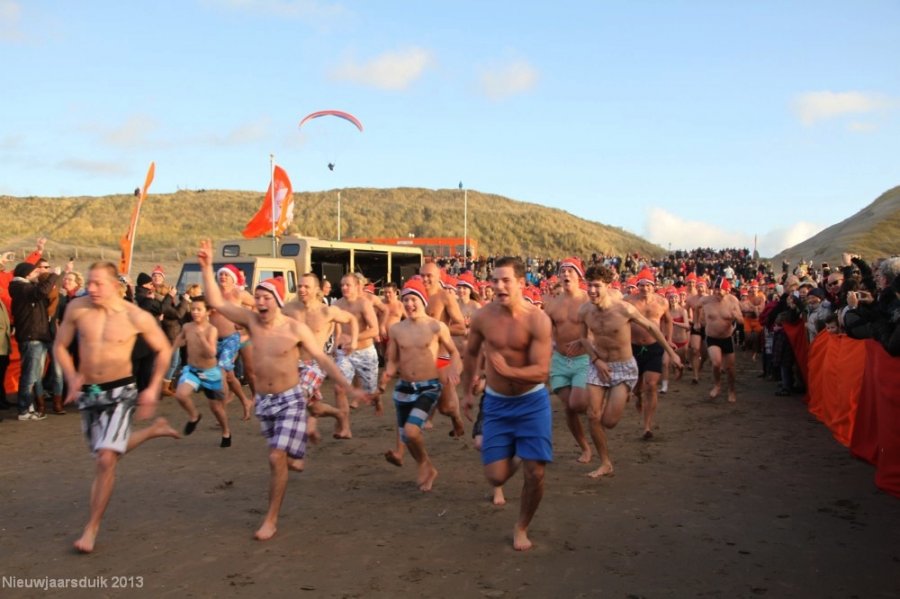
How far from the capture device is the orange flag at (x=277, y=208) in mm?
22266

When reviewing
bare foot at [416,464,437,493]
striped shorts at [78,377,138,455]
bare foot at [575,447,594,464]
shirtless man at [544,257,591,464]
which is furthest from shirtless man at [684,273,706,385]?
striped shorts at [78,377,138,455]

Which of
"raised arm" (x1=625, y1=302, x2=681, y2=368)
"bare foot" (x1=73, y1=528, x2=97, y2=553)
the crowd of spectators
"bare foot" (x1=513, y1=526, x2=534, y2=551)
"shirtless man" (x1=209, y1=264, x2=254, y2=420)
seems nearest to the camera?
"bare foot" (x1=73, y1=528, x2=97, y2=553)

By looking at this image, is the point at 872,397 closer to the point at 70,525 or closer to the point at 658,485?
the point at 658,485

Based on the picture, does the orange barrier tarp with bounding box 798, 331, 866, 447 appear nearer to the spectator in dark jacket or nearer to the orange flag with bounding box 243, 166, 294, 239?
the spectator in dark jacket

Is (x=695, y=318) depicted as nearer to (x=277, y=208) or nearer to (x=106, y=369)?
(x=106, y=369)

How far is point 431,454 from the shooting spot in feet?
26.5

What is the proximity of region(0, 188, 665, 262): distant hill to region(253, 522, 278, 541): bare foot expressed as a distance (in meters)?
43.7

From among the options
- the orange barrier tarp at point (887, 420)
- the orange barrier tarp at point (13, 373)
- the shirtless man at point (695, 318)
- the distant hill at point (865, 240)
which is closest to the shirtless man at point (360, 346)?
the orange barrier tarp at point (887, 420)

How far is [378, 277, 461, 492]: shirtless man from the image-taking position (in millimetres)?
6521

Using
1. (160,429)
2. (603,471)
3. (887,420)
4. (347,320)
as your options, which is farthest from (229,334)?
(887,420)

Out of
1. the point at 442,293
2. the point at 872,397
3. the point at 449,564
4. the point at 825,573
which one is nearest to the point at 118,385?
the point at 449,564

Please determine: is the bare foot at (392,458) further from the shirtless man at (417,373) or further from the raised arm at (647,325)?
the raised arm at (647,325)

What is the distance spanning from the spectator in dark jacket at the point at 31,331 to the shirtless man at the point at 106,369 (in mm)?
5023

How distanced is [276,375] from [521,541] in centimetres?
215
